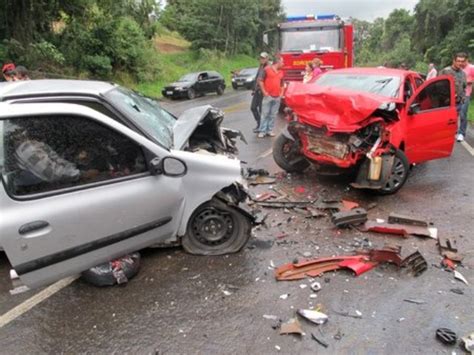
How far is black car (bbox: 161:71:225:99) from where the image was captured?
68.3ft

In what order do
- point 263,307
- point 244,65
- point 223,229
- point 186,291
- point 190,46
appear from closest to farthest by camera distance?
point 263,307
point 186,291
point 223,229
point 190,46
point 244,65

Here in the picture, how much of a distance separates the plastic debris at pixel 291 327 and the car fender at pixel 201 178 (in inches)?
52.8

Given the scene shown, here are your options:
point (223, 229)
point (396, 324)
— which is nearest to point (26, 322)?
point (223, 229)

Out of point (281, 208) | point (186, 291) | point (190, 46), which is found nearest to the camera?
point (186, 291)

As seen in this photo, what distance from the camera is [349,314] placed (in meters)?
3.26

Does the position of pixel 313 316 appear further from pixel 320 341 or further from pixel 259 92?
pixel 259 92

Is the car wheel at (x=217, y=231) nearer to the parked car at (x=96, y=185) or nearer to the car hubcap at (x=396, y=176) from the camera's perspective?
the parked car at (x=96, y=185)

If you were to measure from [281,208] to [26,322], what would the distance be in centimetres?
327

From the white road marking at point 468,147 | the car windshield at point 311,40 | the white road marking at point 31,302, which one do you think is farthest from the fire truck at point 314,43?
the white road marking at point 31,302

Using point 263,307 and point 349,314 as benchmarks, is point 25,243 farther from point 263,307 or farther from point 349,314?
point 349,314

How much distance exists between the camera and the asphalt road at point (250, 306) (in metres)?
2.95

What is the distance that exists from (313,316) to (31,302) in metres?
2.40

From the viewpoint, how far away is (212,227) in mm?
4117

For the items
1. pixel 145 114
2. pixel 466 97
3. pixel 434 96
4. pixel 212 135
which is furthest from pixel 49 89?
pixel 466 97
